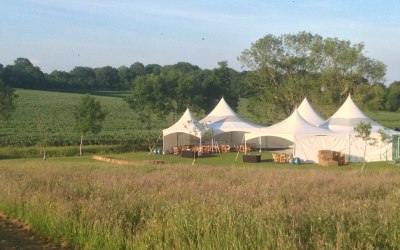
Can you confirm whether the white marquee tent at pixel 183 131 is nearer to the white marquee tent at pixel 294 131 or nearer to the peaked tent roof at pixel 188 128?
the peaked tent roof at pixel 188 128

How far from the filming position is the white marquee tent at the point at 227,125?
40.9 m

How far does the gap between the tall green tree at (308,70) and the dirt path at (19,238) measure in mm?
45272

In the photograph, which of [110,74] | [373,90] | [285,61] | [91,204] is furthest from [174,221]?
[110,74]

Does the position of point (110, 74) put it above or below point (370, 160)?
above

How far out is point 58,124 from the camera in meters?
58.4

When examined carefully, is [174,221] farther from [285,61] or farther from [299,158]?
[285,61]

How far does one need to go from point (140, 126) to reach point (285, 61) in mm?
18794

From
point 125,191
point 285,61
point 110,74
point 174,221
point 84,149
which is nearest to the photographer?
point 174,221

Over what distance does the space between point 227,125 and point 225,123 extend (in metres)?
0.40

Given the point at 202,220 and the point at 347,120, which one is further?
the point at 347,120

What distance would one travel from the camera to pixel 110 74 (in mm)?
108812

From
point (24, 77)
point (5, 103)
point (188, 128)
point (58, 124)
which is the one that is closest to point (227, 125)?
point (188, 128)

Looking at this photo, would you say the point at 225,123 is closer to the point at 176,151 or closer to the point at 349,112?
the point at 176,151

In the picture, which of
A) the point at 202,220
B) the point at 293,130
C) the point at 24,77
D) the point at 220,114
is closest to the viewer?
the point at 202,220
